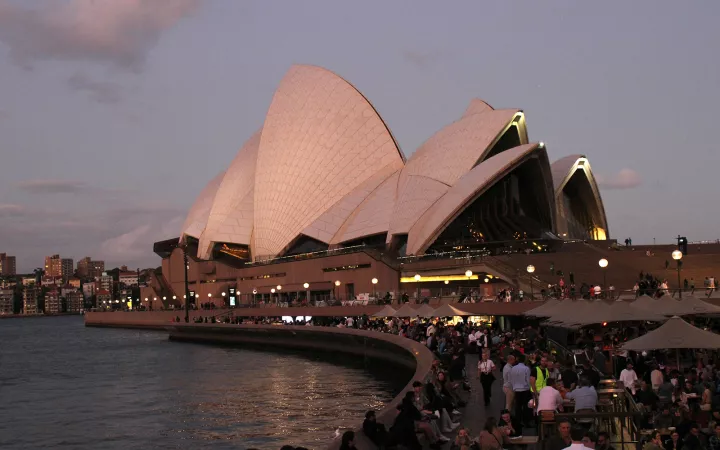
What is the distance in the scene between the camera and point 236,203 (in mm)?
63719

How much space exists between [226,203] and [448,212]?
25.3m

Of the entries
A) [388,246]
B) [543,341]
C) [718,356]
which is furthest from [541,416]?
[388,246]

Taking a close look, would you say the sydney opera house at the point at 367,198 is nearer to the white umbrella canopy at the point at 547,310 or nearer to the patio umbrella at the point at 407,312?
the patio umbrella at the point at 407,312

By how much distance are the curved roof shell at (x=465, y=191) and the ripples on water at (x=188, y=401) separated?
9.84m

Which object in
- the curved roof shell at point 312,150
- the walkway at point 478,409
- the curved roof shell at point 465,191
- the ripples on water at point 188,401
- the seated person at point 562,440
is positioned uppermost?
the curved roof shell at point 312,150

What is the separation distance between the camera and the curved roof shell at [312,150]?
174 feet

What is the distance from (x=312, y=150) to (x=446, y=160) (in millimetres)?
10743

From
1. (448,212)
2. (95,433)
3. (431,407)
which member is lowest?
(95,433)

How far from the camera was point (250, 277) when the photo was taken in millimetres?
63531

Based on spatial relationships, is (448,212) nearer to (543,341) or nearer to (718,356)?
(543,341)

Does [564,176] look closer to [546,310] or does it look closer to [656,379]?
[546,310]

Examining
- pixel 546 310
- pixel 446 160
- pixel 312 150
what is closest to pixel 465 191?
pixel 446 160

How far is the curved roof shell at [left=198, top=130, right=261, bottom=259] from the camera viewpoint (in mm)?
63125

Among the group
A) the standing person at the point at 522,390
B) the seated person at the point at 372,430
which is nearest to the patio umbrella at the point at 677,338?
the standing person at the point at 522,390
